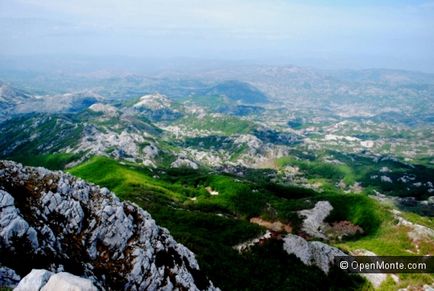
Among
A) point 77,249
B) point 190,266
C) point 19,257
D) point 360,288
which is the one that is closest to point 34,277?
point 19,257

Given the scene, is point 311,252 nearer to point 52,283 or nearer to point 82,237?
point 82,237

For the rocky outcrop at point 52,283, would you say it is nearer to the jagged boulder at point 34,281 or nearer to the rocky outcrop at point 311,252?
the jagged boulder at point 34,281

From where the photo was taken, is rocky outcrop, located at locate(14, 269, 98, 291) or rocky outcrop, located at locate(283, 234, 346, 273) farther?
rocky outcrop, located at locate(283, 234, 346, 273)

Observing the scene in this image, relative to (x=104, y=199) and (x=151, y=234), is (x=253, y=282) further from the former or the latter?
(x=104, y=199)

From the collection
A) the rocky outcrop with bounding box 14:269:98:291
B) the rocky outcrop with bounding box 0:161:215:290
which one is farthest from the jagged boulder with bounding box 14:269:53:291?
the rocky outcrop with bounding box 0:161:215:290

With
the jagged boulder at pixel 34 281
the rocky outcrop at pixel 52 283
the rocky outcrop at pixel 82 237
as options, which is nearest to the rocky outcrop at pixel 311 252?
the rocky outcrop at pixel 82 237

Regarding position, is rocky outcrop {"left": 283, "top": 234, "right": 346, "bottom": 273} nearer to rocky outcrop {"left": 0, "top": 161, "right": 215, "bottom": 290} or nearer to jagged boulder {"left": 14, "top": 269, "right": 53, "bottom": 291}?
rocky outcrop {"left": 0, "top": 161, "right": 215, "bottom": 290}

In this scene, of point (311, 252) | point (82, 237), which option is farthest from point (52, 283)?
point (311, 252)

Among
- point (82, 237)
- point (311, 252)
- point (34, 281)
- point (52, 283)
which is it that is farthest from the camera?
point (311, 252)
